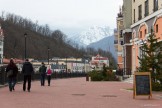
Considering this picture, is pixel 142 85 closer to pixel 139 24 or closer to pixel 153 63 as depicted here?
pixel 153 63

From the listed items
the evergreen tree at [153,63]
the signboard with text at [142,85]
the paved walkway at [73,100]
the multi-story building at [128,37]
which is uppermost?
the multi-story building at [128,37]

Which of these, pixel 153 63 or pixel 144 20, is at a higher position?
pixel 144 20

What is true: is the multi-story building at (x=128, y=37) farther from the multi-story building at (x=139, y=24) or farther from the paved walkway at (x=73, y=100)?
the paved walkway at (x=73, y=100)

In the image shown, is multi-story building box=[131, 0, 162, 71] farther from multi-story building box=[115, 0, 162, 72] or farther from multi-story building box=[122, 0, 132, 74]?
multi-story building box=[122, 0, 132, 74]

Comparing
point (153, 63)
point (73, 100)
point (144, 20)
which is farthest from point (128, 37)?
point (73, 100)

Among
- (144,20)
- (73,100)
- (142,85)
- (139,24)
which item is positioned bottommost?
(73,100)

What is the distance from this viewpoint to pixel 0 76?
96.9 feet

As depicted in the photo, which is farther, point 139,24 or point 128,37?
point 128,37

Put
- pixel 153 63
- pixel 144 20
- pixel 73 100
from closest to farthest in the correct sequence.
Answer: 1. pixel 73 100
2. pixel 153 63
3. pixel 144 20

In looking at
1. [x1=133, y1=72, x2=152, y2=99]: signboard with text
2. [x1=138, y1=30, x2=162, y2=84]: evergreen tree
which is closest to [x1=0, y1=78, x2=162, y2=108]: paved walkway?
[x1=133, y1=72, x2=152, y2=99]: signboard with text

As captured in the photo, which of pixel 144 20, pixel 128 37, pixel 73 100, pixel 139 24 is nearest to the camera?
pixel 73 100

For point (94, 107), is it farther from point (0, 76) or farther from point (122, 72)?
point (122, 72)

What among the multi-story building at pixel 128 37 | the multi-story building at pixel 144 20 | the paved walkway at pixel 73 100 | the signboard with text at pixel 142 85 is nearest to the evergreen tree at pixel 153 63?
the paved walkway at pixel 73 100

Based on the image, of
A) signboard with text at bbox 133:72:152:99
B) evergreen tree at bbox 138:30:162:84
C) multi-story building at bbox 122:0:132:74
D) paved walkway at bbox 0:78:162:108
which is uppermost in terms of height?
multi-story building at bbox 122:0:132:74
